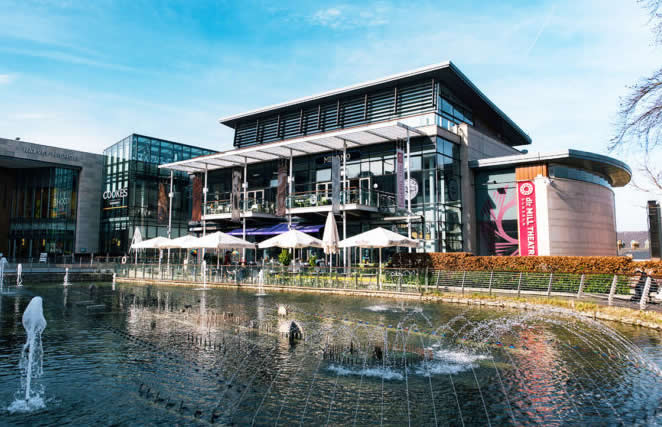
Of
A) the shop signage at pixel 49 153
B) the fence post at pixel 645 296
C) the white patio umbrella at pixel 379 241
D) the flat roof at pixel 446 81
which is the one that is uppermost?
the flat roof at pixel 446 81

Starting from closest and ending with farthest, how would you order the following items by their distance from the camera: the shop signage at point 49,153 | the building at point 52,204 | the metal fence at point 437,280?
the metal fence at point 437,280
the shop signage at point 49,153
the building at point 52,204

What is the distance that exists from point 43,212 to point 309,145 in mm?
38276

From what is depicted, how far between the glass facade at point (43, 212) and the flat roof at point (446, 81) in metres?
Answer: 23.7

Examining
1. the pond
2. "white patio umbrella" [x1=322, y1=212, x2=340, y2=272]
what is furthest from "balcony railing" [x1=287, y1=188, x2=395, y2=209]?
the pond

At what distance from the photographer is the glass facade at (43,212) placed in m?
52.3

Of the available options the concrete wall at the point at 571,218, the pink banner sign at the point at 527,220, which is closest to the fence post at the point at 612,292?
the concrete wall at the point at 571,218

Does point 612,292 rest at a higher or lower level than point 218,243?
lower

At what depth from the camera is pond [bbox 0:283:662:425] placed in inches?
269

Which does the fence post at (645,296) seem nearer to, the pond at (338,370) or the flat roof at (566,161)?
the pond at (338,370)

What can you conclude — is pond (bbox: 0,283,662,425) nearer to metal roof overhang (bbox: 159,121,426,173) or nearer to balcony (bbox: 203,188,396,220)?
balcony (bbox: 203,188,396,220)

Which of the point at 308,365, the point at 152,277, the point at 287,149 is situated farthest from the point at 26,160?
the point at 308,365

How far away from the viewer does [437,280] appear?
71.2ft

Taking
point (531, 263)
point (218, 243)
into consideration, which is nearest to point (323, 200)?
point (218, 243)

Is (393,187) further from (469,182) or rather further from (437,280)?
(437,280)
